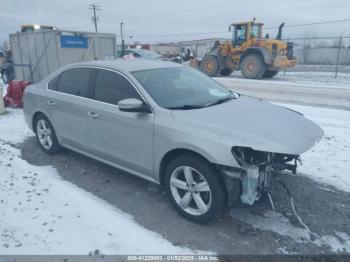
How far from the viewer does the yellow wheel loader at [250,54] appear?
16.6m

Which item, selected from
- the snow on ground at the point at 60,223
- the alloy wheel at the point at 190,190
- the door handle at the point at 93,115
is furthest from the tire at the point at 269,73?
the alloy wheel at the point at 190,190

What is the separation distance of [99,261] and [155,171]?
1144mm

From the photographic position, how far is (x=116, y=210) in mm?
3562

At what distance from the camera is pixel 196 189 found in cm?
318

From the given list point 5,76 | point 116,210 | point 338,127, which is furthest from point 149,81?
point 5,76

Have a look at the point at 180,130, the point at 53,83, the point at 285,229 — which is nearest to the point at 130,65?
the point at 180,130

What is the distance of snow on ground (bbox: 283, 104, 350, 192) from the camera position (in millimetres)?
4230

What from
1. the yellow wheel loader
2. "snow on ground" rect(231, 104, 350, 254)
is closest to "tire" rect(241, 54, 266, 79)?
the yellow wheel loader

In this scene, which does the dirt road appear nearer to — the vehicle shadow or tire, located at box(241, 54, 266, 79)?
tire, located at box(241, 54, 266, 79)

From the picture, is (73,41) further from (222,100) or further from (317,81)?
(317,81)

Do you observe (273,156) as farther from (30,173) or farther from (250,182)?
(30,173)

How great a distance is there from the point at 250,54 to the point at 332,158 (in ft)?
43.5

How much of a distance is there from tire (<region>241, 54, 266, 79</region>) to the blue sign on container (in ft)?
29.4

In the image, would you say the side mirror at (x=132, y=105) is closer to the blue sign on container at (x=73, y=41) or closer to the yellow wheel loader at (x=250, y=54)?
the blue sign on container at (x=73, y=41)
